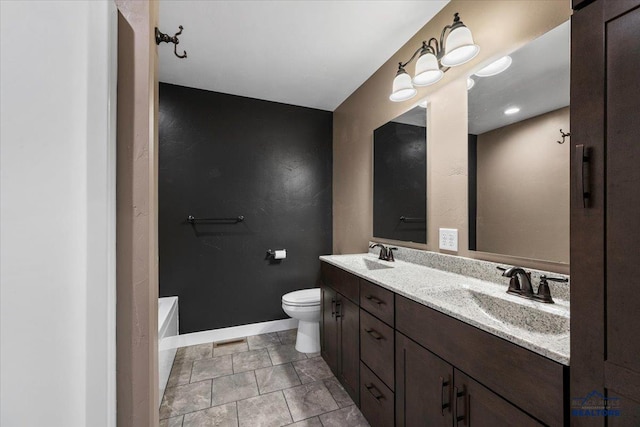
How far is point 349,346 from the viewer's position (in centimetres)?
166

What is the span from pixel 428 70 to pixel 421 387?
5.39 ft

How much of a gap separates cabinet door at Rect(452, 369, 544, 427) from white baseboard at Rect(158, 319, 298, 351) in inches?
83.8

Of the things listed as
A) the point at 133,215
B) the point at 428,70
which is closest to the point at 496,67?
the point at 428,70

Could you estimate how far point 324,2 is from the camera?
154 cm

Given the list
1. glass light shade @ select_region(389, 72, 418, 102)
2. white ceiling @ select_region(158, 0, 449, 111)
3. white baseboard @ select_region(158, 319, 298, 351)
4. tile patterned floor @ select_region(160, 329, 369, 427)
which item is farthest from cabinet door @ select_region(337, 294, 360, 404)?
white ceiling @ select_region(158, 0, 449, 111)

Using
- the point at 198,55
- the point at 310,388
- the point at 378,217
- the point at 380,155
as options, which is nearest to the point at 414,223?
the point at 378,217

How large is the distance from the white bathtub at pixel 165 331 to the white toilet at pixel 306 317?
2.91ft

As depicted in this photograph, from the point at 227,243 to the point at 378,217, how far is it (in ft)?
4.94

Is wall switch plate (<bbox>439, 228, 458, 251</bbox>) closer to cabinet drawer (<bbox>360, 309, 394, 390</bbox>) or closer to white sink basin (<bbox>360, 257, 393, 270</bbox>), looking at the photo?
white sink basin (<bbox>360, 257, 393, 270</bbox>)

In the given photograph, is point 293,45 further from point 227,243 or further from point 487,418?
point 487,418

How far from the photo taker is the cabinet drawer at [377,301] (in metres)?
1.25

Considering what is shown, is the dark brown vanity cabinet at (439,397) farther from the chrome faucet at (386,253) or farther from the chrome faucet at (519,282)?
the chrome faucet at (386,253)

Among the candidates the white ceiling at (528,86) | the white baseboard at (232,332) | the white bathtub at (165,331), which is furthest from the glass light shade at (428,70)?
the white baseboard at (232,332)

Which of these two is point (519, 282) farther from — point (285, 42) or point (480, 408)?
point (285, 42)
